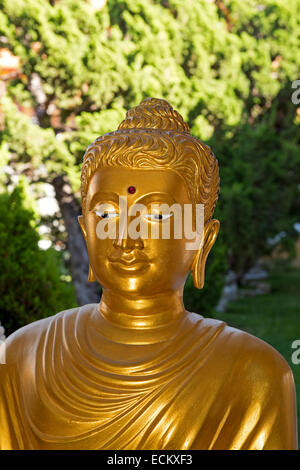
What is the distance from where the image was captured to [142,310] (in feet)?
5.11

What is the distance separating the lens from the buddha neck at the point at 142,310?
61.2 inches

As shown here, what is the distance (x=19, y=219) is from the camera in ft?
11.6

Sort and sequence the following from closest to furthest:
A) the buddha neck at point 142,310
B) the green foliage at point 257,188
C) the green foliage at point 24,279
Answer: the buddha neck at point 142,310
the green foliage at point 24,279
the green foliage at point 257,188

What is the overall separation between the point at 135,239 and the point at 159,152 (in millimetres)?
216

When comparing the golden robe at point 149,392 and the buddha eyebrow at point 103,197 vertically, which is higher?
the buddha eyebrow at point 103,197

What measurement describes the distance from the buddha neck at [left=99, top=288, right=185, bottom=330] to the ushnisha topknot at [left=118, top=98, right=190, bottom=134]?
1.39ft

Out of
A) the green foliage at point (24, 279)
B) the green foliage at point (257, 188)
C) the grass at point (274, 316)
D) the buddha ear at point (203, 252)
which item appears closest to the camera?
the buddha ear at point (203, 252)

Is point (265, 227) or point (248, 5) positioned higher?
point (248, 5)

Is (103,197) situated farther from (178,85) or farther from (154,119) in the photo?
(178,85)

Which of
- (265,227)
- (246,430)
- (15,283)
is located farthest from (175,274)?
(265,227)

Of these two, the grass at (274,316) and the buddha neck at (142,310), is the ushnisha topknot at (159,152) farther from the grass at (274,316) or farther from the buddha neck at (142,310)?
the grass at (274,316)

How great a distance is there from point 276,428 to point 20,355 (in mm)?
639

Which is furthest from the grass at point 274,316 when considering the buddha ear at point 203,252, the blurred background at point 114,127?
the buddha ear at point 203,252

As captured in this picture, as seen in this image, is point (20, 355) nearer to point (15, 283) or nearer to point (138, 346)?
point (138, 346)
